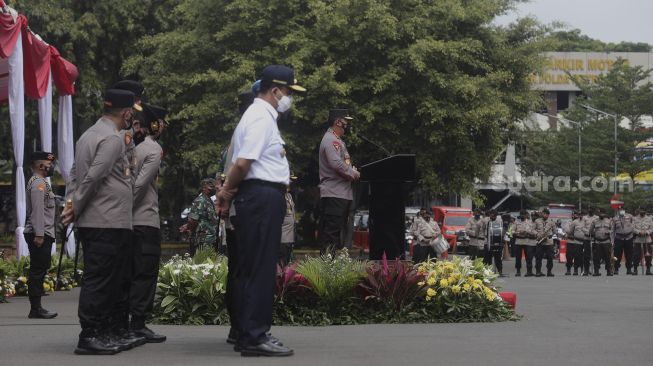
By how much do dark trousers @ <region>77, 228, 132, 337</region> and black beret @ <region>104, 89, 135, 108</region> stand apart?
99 cm

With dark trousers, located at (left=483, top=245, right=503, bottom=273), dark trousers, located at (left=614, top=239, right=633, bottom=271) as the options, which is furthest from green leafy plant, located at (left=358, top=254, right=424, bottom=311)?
dark trousers, located at (left=614, top=239, right=633, bottom=271)

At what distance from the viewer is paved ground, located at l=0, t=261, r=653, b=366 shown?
8.32 m

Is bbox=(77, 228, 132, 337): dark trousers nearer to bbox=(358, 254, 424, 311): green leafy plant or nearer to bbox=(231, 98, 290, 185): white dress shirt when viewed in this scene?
bbox=(231, 98, 290, 185): white dress shirt

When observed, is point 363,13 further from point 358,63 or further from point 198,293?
point 198,293

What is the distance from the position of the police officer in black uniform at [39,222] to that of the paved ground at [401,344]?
1.80ft

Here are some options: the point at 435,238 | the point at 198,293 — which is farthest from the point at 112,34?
the point at 198,293

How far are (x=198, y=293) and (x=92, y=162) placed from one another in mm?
3156

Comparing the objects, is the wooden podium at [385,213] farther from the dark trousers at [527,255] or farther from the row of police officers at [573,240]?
the dark trousers at [527,255]

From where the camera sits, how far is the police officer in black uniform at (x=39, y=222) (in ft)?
42.0

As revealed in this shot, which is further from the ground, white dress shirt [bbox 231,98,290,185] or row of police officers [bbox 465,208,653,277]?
white dress shirt [bbox 231,98,290,185]

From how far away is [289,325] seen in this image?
37.5 feet

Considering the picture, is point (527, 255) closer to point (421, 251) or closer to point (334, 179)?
point (421, 251)

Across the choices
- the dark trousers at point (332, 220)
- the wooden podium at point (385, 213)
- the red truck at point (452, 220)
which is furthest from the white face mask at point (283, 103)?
the red truck at point (452, 220)

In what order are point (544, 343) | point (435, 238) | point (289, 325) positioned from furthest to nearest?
point (435, 238) → point (289, 325) → point (544, 343)
